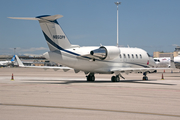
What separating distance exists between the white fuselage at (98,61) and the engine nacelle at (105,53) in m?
0.51

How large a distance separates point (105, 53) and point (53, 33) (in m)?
5.62

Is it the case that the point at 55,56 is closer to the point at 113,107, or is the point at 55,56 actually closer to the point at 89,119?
the point at 113,107

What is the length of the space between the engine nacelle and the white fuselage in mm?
510

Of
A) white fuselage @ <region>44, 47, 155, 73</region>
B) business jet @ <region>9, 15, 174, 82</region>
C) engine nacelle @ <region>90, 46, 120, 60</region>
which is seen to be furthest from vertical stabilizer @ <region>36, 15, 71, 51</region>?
engine nacelle @ <region>90, 46, 120, 60</region>

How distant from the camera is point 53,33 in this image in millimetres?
21438

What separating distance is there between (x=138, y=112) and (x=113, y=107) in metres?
1.28

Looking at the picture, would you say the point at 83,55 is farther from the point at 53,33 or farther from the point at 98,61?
the point at 53,33

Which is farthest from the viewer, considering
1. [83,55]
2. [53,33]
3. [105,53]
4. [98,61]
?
[98,61]

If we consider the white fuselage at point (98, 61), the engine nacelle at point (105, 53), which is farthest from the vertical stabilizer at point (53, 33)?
the engine nacelle at point (105, 53)

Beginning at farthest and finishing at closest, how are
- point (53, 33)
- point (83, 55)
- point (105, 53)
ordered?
point (105, 53) → point (83, 55) → point (53, 33)

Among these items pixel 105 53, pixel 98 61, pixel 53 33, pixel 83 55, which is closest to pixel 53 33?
pixel 53 33

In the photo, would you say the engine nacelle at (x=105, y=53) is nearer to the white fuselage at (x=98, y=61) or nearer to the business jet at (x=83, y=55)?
the business jet at (x=83, y=55)

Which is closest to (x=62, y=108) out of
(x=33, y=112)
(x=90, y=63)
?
(x=33, y=112)

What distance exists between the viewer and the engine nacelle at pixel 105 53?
76.7 feet
